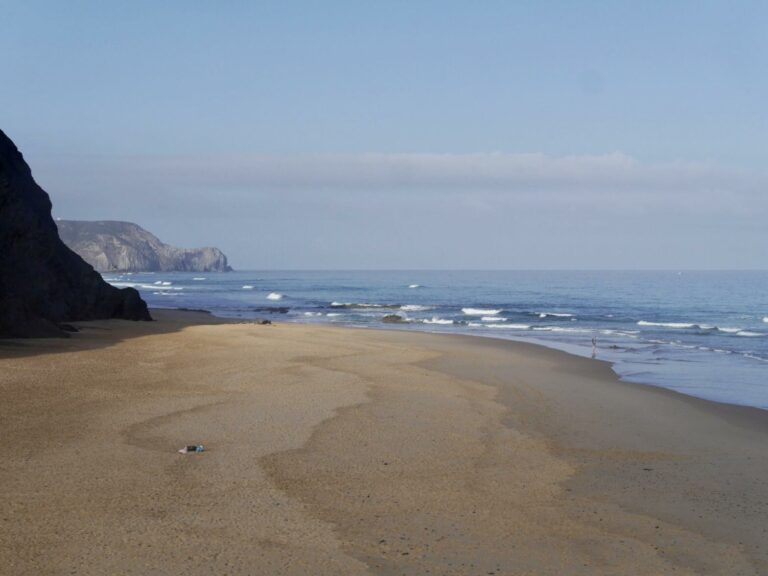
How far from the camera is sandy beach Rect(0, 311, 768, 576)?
5695 mm

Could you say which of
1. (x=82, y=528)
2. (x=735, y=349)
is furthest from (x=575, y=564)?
(x=735, y=349)

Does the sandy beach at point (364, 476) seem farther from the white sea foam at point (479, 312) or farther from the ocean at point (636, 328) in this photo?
the white sea foam at point (479, 312)

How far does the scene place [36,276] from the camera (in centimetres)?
2364

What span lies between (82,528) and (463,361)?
1481cm

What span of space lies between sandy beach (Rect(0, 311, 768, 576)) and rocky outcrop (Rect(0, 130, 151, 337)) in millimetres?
4938

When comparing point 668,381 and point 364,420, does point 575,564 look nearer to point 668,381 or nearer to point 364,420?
point 364,420

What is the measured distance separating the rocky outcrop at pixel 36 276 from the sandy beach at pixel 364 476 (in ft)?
16.2

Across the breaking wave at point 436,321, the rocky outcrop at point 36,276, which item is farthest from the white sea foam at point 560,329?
the rocky outcrop at point 36,276

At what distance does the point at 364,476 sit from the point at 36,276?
18.8 meters

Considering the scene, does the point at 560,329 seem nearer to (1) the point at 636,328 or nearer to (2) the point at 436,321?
(1) the point at 636,328

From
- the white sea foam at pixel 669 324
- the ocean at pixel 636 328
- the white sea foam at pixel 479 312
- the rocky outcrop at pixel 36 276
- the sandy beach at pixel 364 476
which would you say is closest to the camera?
the sandy beach at pixel 364 476

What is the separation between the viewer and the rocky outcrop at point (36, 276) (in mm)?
20203

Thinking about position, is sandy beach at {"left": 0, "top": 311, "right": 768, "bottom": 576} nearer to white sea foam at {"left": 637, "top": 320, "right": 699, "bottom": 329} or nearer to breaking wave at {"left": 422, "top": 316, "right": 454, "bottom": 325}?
white sea foam at {"left": 637, "top": 320, "right": 699, "bottom": 329}

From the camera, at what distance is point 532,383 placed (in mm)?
16234
